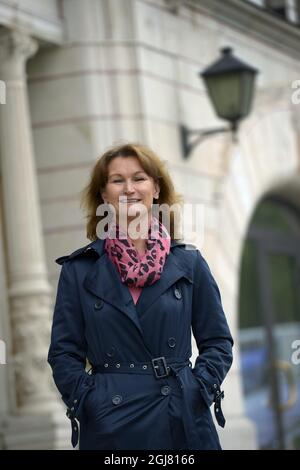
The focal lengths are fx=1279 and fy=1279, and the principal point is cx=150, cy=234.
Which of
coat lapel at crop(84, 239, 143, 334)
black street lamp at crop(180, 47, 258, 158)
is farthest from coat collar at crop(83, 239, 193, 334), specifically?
black street lamp at crop(180, 47, 258, 158)

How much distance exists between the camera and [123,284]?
4324 mm

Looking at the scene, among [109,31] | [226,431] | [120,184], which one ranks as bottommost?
[226,431]

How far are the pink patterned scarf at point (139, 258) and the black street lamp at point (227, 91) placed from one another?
548cm

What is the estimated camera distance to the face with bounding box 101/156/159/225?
4395mm

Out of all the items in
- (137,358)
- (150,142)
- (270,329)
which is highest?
(150,142)

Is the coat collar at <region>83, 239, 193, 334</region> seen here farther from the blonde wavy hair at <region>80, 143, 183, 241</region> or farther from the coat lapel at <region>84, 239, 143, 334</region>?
the blonde wavy hair at <region>80, 143, 183, 241</region>

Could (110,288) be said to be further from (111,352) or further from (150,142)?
(150,142)

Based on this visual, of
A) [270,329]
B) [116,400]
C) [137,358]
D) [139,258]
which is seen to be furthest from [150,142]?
[116,400]

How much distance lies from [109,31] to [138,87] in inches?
18.4

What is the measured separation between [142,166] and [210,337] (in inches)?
25.0
